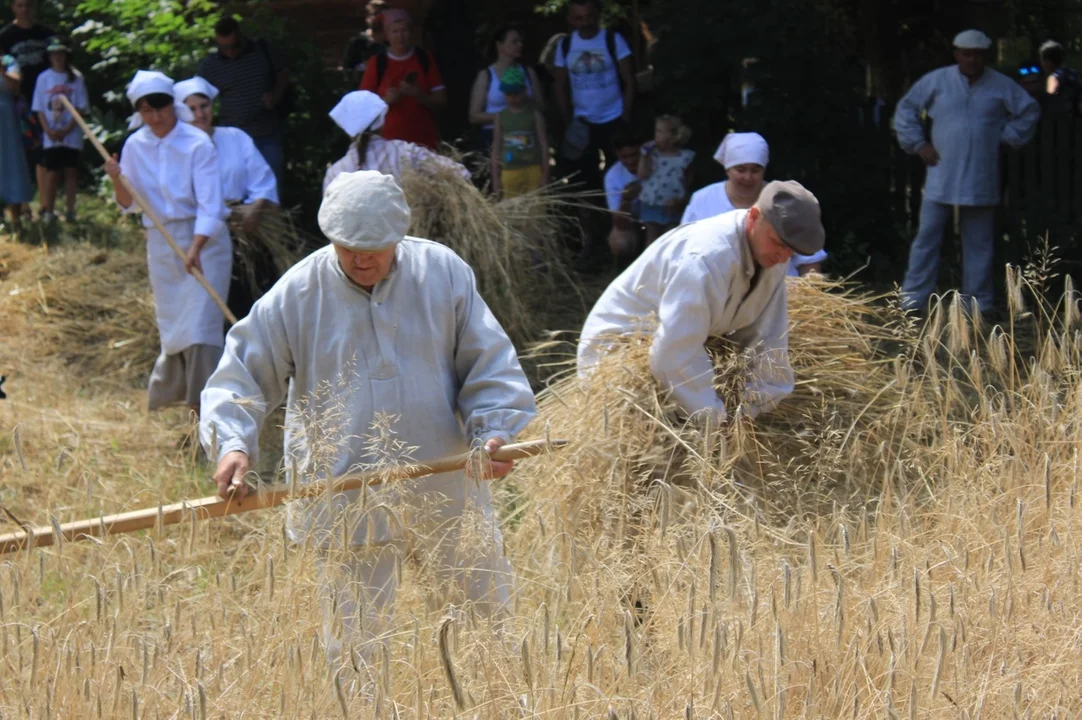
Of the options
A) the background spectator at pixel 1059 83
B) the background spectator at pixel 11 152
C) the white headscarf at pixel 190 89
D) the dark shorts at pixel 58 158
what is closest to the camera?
the white headscarf at pixel 190 89

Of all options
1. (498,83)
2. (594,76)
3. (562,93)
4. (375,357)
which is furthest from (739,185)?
(562,93)

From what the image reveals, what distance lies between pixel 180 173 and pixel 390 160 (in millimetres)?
1007

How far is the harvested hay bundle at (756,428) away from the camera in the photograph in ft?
12.6

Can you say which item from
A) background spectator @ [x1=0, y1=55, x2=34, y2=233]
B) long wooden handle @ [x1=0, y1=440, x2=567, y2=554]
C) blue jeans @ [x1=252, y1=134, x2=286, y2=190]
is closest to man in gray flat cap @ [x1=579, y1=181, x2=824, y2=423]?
long wooden handle @ [x1=0, y1=440, x2=567, y2=554]

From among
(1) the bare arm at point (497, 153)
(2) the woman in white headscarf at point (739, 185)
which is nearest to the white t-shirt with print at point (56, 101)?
(1) the bare arm at point (497, 153)

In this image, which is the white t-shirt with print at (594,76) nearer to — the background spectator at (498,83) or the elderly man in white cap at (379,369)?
the background spectator at (498,83)

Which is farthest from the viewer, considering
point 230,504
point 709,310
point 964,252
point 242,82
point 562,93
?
point 562,93

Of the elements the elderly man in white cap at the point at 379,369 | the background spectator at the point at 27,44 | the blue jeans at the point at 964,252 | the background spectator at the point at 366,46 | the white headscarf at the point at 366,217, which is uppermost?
the background spectator at the point at 27,44

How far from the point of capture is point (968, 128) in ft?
23.9

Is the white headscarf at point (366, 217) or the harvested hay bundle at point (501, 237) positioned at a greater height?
the white headscarf at point (366, 217)

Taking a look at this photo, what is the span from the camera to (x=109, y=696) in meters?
2.55

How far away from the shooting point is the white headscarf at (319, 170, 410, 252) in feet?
10.4

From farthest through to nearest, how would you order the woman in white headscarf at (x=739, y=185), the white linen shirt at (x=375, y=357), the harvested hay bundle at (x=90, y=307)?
the harvested hay bundle at (x=90, y=307) → the woman in white headscarf at (x=739, y=185) → the white linen shirt at (x=375, y=357)

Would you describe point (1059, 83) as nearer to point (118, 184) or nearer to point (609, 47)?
point (609, 47)
